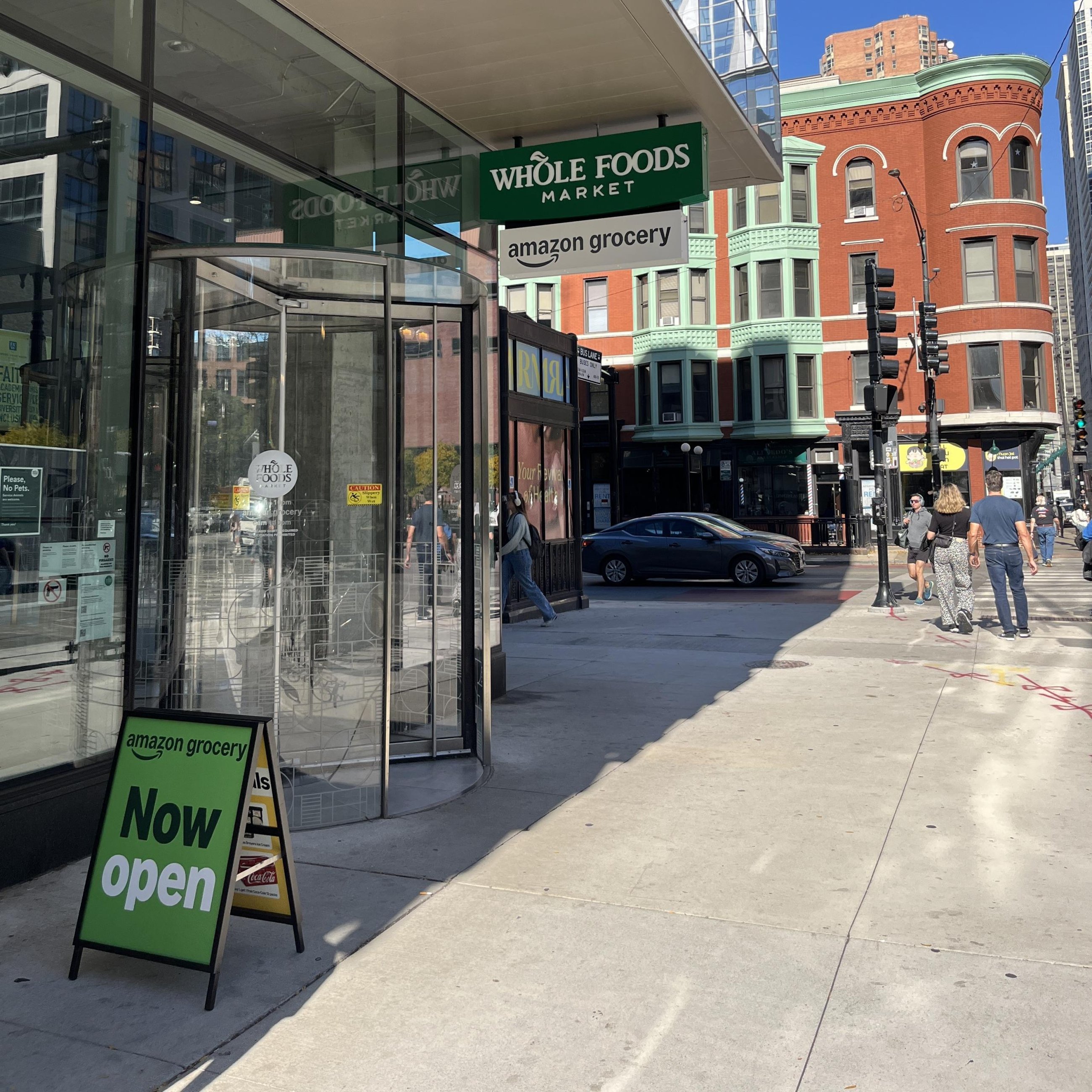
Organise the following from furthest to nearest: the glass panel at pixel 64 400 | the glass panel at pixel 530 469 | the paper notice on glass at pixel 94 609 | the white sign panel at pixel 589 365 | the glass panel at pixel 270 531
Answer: the white sign panel at pixel 589 365
the glass panel at pixel 530 469
the glass panel at pixel 270 531
the paper notice on glass at pixel 94 609
the glass panel at pixel 64 400

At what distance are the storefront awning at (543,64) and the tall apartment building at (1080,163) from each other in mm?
118867

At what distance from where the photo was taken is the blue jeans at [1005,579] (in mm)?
12023

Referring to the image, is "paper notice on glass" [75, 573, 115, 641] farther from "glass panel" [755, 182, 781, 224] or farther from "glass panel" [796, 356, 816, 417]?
"glass panel" [755, 182, 781, 224]

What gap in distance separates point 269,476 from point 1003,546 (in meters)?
9.42

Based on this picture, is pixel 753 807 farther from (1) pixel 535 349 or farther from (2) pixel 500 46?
(1) pixel 535 349

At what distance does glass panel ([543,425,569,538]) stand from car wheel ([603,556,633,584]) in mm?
4908

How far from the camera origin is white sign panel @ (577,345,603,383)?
18406 millimetres

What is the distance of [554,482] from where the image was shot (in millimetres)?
16844

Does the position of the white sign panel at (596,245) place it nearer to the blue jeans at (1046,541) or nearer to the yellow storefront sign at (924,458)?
the blue jeans at (1046,541)

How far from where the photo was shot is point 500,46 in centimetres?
708

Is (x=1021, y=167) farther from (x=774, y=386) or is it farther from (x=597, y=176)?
(x=597, y=176)

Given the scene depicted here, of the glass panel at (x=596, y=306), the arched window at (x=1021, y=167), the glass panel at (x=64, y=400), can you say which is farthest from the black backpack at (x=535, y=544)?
the arched window at (x=1021, y=167)

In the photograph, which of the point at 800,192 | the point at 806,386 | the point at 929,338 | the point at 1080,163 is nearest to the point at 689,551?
the point at 929,338

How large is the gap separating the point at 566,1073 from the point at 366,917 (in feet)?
4.62
